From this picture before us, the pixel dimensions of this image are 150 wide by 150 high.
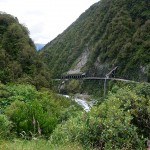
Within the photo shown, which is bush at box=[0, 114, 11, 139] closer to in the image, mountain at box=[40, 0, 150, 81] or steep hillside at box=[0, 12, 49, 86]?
steep hillside at box=[0, 12, 49, 86]

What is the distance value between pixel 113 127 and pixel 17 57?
3747 cm

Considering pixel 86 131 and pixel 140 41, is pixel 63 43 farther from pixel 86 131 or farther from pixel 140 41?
pixel 86 131

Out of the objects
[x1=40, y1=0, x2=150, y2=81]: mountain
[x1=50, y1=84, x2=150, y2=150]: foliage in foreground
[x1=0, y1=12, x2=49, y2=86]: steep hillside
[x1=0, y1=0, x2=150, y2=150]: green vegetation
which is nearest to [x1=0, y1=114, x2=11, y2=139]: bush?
[x1=0, y1=0, x2=150, y2=150]: green vegetation

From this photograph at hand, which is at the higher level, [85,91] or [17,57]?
[17,57]

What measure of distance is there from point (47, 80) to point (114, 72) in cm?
5981

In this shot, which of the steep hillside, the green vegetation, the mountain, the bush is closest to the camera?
the green vegetation

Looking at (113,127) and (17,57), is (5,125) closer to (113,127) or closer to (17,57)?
(113,127)

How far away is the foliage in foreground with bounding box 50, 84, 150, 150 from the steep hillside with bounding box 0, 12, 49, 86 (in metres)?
30.2

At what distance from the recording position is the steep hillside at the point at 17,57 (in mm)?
42900

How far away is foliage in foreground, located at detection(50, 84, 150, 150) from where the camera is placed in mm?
9344

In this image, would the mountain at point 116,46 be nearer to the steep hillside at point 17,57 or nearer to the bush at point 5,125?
the steep hillside at point 17,57

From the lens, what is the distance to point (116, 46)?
114 m

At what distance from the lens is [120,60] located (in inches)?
4267

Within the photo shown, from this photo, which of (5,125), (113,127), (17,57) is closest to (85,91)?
(17,57)
